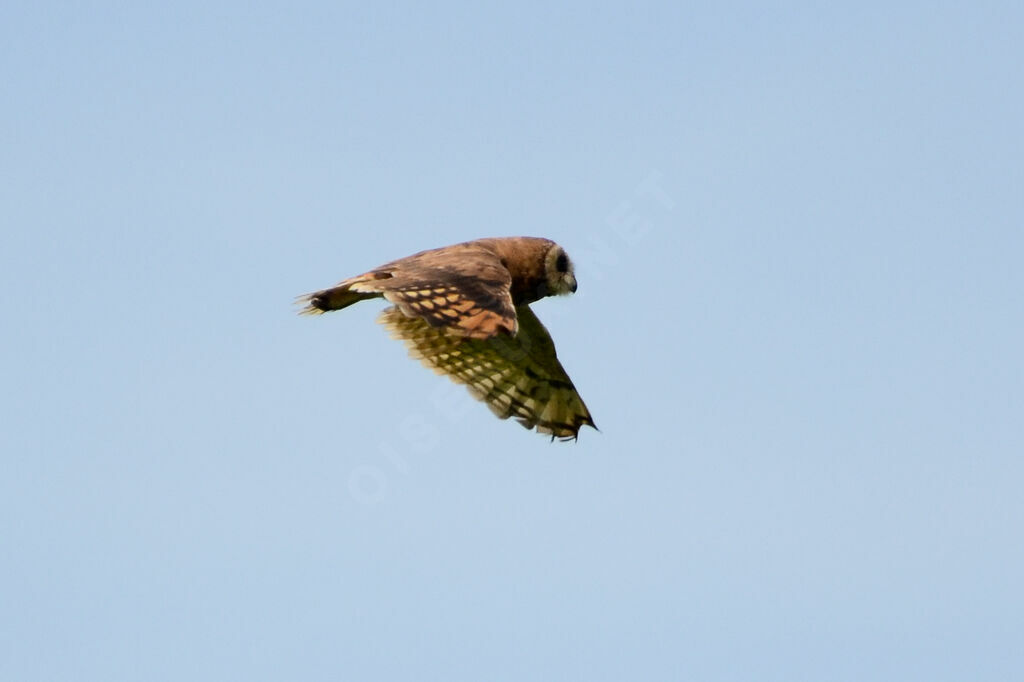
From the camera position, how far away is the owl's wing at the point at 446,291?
11750 millimetres

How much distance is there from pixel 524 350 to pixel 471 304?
10.1 feet

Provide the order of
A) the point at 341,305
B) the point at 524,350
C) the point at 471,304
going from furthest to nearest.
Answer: the point at 524,350, the point at 341,305, the point at 471,304

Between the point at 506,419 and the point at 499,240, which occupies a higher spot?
the point at 499,240

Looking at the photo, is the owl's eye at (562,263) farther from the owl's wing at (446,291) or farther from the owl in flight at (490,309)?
the owl's wing at (446,291)

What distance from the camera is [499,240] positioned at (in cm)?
1426

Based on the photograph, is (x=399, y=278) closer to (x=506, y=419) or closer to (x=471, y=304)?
(x=471, y=304)

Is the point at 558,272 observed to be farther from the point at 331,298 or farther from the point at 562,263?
the point at 331,298

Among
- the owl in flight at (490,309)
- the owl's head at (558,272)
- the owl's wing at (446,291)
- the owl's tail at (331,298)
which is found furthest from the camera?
the owl's head at (558,272)

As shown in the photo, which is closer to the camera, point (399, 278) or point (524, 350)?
point (399, 278)

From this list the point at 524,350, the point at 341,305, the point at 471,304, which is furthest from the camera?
the point at 524,350

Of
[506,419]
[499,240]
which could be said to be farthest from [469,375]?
[499,240]

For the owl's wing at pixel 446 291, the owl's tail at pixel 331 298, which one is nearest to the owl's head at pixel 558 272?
the owl's wing at pixel 446 291

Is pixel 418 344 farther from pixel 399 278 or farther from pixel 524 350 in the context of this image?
pixel 399 278

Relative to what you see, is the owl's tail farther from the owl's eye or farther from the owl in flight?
the owl's eye
